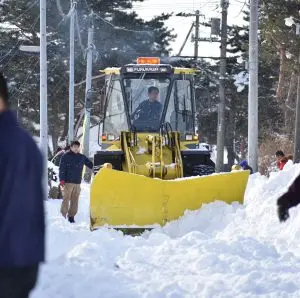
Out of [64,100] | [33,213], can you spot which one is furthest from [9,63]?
[33,213]

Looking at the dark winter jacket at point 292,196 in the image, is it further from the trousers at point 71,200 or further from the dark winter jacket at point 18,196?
the trousers at point 71,200

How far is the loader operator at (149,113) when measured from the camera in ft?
45.3

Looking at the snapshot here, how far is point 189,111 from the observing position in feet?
46.8

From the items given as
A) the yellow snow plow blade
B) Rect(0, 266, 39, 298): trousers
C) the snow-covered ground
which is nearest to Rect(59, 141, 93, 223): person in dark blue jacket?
the snow-covered ground

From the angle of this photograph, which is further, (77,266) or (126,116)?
(126,116)

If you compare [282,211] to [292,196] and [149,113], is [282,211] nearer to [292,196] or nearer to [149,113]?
[292,196]

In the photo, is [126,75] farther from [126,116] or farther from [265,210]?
[265,210]

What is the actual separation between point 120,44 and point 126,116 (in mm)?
28376

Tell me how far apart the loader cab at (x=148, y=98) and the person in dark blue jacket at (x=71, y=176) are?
91 cm

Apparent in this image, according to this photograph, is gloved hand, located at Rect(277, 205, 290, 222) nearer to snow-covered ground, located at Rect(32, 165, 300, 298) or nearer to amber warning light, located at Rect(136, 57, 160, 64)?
snow-covered ground, located at Rect(32, 165, 300, 298)

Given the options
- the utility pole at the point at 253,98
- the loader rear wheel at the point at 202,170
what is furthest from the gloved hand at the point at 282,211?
the utility pole at the point at 253,98

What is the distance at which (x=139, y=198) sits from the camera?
11.0 metres

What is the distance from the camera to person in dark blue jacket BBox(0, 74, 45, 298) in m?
3.24

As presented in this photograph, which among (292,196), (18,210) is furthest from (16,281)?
(292,196)
